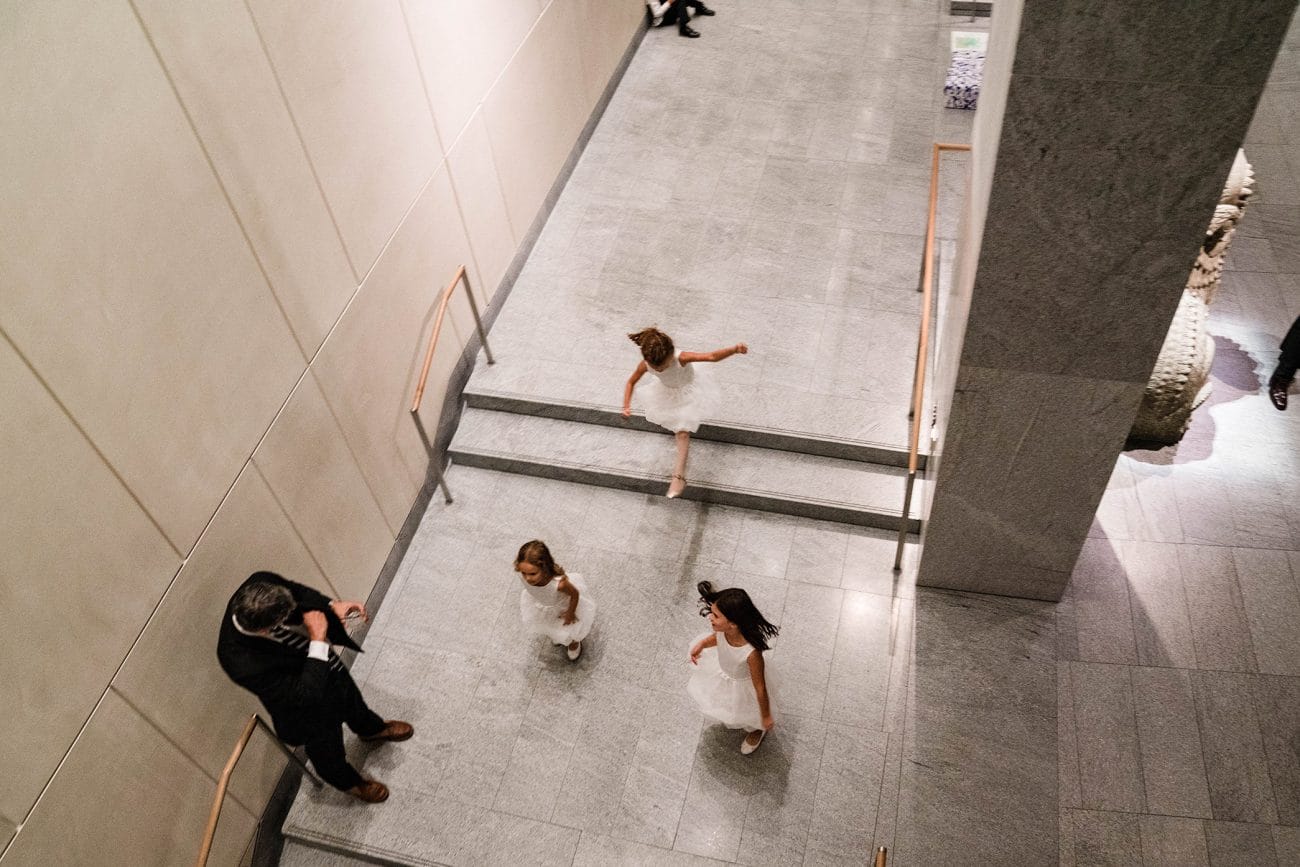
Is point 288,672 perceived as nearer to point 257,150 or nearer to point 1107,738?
point 257,150

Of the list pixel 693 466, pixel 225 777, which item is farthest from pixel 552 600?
pixel 225 777

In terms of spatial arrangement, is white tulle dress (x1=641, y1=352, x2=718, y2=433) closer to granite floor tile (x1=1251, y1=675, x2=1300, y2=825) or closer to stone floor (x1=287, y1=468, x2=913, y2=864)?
stone floor (x1=287, y1=468, x2=913, y2=864)

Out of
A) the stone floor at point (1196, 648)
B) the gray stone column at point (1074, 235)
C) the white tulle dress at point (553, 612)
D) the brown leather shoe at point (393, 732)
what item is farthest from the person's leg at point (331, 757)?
the stone floor at point (1196, 648)

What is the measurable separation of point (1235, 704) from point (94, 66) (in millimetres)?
6409

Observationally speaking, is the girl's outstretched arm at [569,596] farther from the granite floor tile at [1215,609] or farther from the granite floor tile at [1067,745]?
the granite floor tile at [1215,609]

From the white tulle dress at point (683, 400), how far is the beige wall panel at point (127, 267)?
7.69ft

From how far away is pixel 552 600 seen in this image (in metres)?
5.30

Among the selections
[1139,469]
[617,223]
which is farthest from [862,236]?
[1139,469]

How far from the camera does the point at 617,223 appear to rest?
26.0ft

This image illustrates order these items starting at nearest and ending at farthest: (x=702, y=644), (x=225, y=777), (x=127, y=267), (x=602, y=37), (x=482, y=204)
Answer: (x=127, y=267), (x=225, y=777), (x=702, y=644), (x=482, y=204), (x=602, y=37)

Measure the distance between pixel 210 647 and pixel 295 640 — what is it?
0.44 m

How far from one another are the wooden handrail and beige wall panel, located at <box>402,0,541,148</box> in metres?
0.94

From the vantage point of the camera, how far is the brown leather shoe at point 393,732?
542 centimetres

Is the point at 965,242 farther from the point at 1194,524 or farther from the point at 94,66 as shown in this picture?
the point at 94,66
